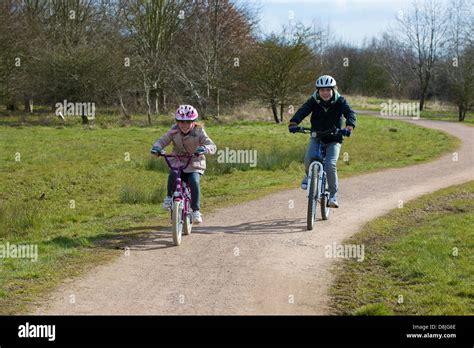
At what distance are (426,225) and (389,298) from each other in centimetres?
380

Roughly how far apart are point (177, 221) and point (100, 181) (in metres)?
8.91

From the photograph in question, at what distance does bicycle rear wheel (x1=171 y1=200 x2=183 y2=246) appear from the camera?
25.4 ft

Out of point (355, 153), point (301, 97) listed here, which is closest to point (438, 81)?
point (301, 97)

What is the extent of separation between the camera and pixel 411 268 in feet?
22.2

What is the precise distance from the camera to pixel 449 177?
14633mm

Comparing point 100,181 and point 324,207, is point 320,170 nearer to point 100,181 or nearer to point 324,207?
point 324,207

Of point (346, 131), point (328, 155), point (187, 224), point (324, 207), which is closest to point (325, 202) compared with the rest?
point (324, 207)

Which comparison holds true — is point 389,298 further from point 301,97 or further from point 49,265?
point 301,97

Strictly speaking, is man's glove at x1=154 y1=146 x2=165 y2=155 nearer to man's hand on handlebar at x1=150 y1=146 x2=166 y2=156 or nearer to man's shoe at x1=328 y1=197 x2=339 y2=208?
man's hand on handlebar at x1=150 y1=146 x2=166 y2=156

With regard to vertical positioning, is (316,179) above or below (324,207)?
above

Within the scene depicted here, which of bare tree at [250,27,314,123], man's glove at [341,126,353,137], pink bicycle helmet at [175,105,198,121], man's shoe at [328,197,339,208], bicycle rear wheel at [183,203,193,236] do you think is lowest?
bicycle rear wheel at [183,203,193,236]

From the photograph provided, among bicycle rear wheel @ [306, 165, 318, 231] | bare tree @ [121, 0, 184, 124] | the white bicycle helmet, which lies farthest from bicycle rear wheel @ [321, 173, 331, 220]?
bare tree @ [121, 0, 184, 124]

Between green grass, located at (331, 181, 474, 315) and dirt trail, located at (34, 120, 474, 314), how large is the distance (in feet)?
0.97

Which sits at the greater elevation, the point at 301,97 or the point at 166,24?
the point at 166,24
